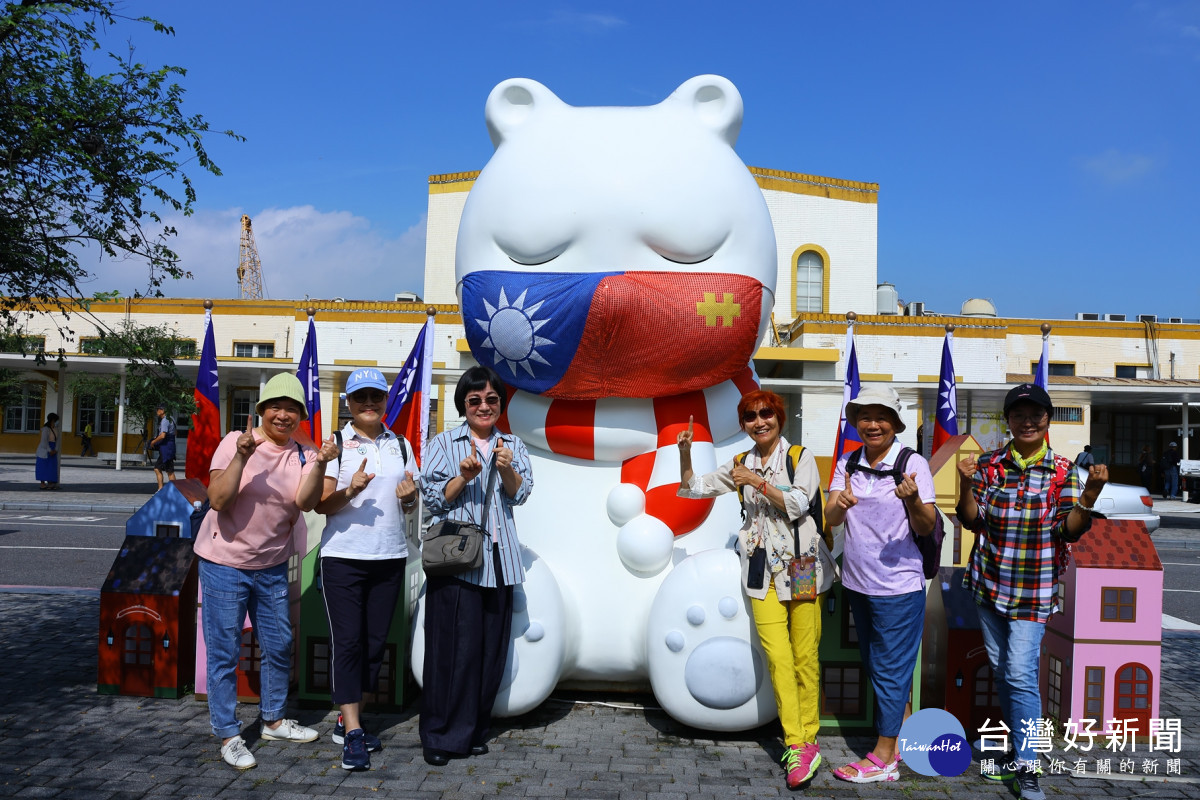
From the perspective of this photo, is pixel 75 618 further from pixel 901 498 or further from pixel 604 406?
pixel 901 498

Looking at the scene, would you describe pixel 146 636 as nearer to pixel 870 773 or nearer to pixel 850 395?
pixel 870 773

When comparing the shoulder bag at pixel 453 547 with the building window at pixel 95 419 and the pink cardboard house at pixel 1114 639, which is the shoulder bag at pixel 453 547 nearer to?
the pink cardboard house at pixel 1114 639

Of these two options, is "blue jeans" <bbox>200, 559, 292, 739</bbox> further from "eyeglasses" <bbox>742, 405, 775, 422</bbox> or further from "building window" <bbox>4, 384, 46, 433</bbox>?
"building window" <bbox>4, 384, 46, 433</bbox>

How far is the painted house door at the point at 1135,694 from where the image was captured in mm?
4141

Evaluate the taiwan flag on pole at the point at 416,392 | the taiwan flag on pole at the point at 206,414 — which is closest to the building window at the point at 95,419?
the taiwan flag on pole at the point at 206,414

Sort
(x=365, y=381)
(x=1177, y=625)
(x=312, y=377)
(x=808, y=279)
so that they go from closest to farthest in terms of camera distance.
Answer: (x=365, y=381), (x=1177, y=625), (x=312, y=377), (x=808, y=279)

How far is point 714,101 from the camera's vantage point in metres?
4.50

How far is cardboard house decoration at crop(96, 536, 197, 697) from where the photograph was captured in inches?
172

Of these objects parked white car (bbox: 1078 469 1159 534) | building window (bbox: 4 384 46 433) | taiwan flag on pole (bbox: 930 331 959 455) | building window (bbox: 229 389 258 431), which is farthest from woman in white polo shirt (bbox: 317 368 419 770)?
building window (bbox: 4 384 46 433)

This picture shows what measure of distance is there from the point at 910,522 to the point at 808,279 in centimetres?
2095

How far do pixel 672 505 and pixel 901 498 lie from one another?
1.13 m

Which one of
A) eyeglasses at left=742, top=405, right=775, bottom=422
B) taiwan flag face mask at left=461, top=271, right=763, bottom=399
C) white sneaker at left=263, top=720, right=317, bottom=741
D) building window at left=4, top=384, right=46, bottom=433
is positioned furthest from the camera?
building window at left=4, top=384, right=46, bottom=433

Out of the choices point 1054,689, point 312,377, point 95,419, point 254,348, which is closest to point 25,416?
point 95,419

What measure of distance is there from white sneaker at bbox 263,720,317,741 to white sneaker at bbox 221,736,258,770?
0.83 feet
